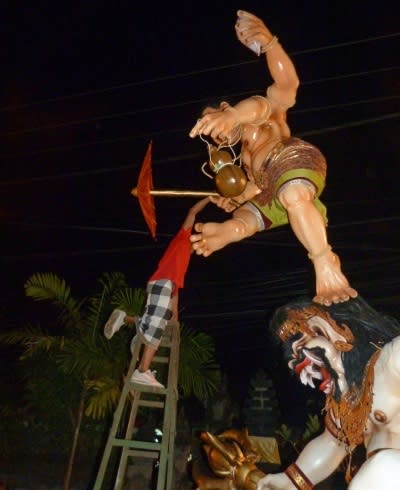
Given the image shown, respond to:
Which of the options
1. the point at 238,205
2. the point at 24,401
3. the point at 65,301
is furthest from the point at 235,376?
the point at 238,205

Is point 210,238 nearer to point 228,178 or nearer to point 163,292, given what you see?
point 228,178

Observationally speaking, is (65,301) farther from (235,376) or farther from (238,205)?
(235,376)

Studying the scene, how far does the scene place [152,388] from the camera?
330 cm

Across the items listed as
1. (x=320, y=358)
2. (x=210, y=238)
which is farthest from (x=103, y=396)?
(x=320, y=358)

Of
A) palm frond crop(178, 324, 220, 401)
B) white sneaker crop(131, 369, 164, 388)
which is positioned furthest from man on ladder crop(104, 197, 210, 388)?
palm frond crop(178, 324, 220, 401)

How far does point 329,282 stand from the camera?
7.63 feet

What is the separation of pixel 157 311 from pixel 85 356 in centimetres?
241

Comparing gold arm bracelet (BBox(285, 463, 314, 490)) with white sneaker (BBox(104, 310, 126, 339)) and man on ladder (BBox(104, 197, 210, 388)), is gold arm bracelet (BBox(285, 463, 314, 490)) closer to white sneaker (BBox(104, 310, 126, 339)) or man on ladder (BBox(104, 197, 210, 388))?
man on ladder (BBox(104, 197, 210, 388))

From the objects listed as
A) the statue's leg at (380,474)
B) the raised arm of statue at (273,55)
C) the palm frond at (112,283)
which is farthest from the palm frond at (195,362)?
the statue's leg at (380,474)

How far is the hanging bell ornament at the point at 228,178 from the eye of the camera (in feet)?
7.53

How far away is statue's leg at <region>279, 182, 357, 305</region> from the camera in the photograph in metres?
2.31

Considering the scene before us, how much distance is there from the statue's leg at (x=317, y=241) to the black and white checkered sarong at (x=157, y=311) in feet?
3.53

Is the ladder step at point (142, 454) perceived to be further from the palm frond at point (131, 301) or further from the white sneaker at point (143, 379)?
the palm frond at point (131, 301)

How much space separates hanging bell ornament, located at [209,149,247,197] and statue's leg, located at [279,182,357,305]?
0.22m
